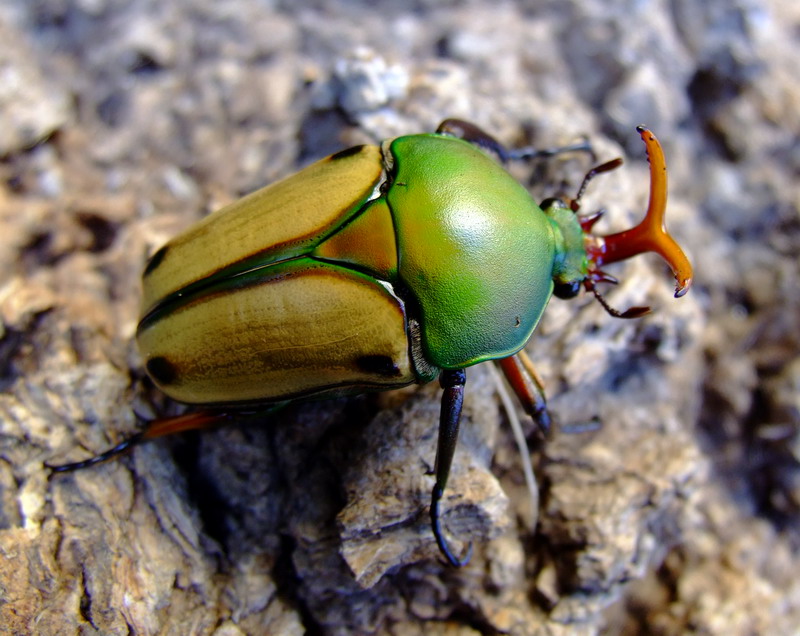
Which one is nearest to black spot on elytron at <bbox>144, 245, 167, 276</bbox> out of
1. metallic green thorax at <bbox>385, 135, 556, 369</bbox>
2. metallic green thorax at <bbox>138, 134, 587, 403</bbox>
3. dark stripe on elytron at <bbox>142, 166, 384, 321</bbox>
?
metallic green thorax at <bbox>138, 134, 587, 403</bbox>

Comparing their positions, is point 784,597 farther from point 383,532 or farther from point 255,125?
point 255,125

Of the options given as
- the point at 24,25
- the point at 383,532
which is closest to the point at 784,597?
the point at 383,532

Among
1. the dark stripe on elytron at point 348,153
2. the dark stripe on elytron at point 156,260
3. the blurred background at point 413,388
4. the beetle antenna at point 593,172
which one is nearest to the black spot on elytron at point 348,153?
the dark stripe on elytron at point 348,153

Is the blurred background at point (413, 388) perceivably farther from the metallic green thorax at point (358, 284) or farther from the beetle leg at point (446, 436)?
the metallic green thorax at point (358, 284)

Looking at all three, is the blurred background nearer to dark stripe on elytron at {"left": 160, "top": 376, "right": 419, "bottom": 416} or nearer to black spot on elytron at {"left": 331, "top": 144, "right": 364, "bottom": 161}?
dark stripe on elytron at {"left": 160, "top": 376, "right": 419, "bottom": 416}

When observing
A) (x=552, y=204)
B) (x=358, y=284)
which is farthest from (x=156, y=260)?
(x=552, y=204)
